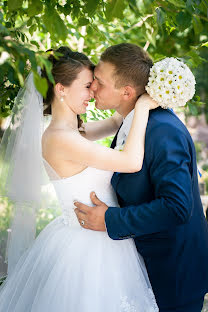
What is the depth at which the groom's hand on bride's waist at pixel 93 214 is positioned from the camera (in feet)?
8.41

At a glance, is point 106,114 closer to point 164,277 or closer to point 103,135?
point 103,135

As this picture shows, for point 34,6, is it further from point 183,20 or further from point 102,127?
point 102,127

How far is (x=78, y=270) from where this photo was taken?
101 inches

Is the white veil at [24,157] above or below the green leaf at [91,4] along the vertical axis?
below

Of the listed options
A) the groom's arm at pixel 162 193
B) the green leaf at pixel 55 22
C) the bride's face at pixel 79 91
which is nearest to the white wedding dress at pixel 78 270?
the groom's arm at pixel 162 193

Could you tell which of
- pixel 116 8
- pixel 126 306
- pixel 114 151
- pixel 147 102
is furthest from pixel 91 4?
pixel 126 306

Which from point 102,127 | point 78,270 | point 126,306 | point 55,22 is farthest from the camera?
point 102,127

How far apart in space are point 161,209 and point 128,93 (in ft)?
2.76

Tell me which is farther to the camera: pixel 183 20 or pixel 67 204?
pixel 67 204

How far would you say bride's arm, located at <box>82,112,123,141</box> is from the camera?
11.0 ft

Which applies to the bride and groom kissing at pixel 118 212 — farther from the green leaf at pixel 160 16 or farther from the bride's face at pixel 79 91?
the green leaf at pixel 160 16

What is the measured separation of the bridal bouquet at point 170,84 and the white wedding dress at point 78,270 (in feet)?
1.94

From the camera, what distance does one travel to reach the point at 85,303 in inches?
96.2

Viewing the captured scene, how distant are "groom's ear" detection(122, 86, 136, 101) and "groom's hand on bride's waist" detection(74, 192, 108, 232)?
0.66 meters
